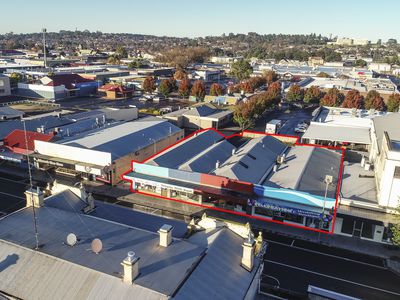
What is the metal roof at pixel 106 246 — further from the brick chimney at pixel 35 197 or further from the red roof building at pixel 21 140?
the red roof building at pixel 21 140

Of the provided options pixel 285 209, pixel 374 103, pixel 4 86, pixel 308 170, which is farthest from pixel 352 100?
pixel 4 86

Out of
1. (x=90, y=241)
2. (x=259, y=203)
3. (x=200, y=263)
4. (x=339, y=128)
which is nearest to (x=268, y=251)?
(x=259, y=203)

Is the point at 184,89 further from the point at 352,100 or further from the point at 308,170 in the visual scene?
the point at 308,170

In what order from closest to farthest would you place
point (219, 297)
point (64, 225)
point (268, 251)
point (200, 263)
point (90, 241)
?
point (219, 297) < point (200, 263) < point (90, 241) < point (64, 225) < point (268, 251)

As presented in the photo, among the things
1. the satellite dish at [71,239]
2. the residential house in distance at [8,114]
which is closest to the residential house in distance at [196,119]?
the residential house in distance at [8,114]

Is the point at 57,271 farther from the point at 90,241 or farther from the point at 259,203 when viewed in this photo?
the point at 259,203
